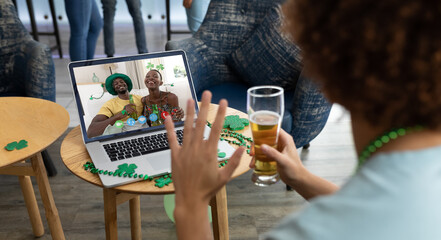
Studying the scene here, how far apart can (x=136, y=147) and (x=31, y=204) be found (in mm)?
711

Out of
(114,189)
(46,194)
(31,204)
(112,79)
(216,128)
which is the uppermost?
(216,128)

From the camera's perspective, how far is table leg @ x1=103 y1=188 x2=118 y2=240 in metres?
1.15

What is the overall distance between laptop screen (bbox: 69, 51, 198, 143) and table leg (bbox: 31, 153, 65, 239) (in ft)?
0.97

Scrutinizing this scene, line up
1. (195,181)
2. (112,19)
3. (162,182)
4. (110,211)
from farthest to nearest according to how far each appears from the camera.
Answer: (112,19) → (110,211) → (162,182) → (195,181)

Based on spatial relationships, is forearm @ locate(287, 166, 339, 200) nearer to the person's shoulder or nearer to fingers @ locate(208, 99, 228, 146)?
fingers @ locate(208, 99, 228, 146)

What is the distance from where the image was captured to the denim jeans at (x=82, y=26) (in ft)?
9.29

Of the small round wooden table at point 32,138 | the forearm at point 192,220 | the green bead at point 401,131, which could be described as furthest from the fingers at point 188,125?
the small round wooden table at point 32,138

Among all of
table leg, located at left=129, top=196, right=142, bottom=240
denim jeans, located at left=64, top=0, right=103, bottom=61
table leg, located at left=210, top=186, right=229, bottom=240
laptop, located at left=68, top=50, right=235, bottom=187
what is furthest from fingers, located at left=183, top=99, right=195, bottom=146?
denim jeans, located at left=64, top=0, right=103, bottom=61

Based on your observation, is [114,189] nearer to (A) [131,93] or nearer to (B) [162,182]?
(B) [162,182]

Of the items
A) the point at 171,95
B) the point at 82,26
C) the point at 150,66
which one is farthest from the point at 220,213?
the point at 82,26

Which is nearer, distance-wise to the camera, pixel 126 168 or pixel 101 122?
pixel 126 168

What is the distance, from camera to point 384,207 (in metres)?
0.41

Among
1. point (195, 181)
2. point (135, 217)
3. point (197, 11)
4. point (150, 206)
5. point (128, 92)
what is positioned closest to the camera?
point (195, 181)

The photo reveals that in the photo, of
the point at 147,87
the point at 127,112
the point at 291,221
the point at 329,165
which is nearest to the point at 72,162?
the point at 127,112
